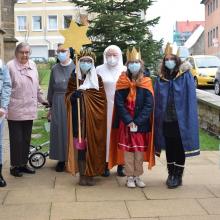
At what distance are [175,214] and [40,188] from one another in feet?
6.67

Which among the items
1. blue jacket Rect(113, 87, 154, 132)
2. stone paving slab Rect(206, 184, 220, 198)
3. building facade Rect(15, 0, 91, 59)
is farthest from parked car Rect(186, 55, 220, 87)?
building facade Rect(15, 0, 91, 59)

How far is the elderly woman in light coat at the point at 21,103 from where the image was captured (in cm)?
739

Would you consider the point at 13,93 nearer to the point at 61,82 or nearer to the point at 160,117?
the point at 61,82

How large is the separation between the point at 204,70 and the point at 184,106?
17.0 m

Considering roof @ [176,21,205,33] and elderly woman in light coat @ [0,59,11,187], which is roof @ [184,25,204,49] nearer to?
roof @ [176,21,205,33]

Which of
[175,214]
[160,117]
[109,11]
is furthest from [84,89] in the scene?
[109,11]

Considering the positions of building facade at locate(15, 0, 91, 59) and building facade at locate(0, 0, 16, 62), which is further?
building facade at locate(15, 0, 91, 59)

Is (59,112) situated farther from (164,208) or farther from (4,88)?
(164,208)

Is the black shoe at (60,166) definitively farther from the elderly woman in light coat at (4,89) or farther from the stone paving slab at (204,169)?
the stone paving slab at (204,169)

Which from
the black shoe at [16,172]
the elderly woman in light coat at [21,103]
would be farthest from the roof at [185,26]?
the black shoe at [16,172]

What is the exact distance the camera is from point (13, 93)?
24.3 ft

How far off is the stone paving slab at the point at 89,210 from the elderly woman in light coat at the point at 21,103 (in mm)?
1725

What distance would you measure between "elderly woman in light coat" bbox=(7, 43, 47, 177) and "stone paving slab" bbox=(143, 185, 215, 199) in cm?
200

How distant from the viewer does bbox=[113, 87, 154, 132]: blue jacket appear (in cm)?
673
